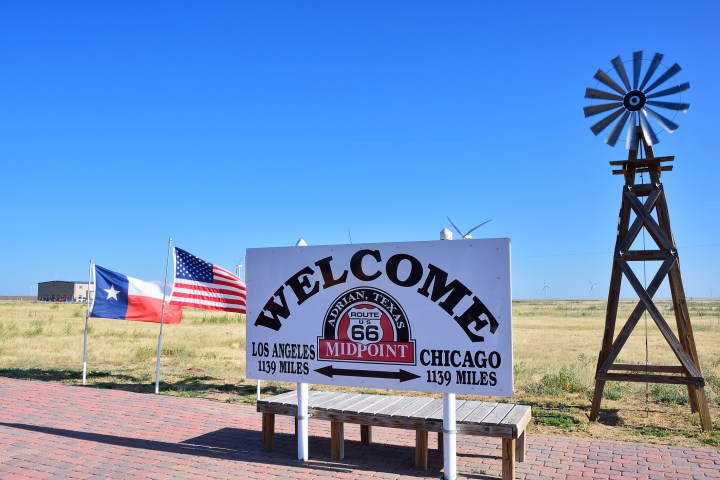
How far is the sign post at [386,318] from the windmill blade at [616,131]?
17.0ft

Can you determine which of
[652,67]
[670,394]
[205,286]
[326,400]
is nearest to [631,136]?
[652,67]

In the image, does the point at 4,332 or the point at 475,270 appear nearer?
the point at 475,270

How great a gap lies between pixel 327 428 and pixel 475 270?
344cm

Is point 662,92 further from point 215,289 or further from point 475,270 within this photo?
point 215,289

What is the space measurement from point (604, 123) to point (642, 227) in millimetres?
1814

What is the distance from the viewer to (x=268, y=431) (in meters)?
6.91

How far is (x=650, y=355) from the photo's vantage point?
19.9 metres

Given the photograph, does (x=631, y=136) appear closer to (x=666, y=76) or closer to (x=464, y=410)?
(x=666, y=76)

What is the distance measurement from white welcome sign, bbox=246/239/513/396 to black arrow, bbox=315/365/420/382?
0.01 meters

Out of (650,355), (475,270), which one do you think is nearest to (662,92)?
(475,270)

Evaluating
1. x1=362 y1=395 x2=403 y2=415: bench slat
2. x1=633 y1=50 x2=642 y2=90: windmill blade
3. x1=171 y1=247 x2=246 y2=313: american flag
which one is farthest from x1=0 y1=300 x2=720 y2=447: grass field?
x1=633 y1=50 x2=642 y2=90: windmill blade

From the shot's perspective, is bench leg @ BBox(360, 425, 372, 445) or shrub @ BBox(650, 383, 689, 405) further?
shrub @ BBox(650, 383, 689, 405)

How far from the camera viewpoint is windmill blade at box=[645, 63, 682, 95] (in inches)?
372

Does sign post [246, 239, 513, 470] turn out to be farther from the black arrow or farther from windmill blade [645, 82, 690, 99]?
windmill blade [645, 82, 690, 99]
